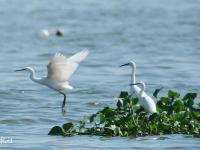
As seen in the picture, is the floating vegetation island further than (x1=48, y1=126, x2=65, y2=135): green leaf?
No

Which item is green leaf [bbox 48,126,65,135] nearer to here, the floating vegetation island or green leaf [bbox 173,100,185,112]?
the floating vegetation island

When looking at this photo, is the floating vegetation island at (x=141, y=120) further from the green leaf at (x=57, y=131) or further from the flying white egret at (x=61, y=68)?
the flying white egret at (x=61, y=68)

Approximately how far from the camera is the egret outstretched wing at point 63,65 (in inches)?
524

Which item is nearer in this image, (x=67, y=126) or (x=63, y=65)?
(x=67, y=126)

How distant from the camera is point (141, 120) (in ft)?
40.9

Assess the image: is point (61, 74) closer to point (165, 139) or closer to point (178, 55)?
point (165, 139)

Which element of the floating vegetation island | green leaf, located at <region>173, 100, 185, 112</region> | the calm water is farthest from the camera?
the calm water

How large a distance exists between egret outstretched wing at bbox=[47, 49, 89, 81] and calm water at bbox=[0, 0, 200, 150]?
82 centimetres

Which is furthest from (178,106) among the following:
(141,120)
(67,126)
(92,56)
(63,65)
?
(92,56)

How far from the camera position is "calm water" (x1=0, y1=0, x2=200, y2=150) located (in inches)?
520

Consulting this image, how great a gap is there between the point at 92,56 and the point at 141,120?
451 inches

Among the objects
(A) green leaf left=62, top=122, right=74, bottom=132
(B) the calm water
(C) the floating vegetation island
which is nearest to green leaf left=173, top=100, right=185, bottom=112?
(C) the floating vegetation island

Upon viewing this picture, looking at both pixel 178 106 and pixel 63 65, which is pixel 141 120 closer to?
pixel 178 106

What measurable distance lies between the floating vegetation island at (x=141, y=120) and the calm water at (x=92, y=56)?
127mm
